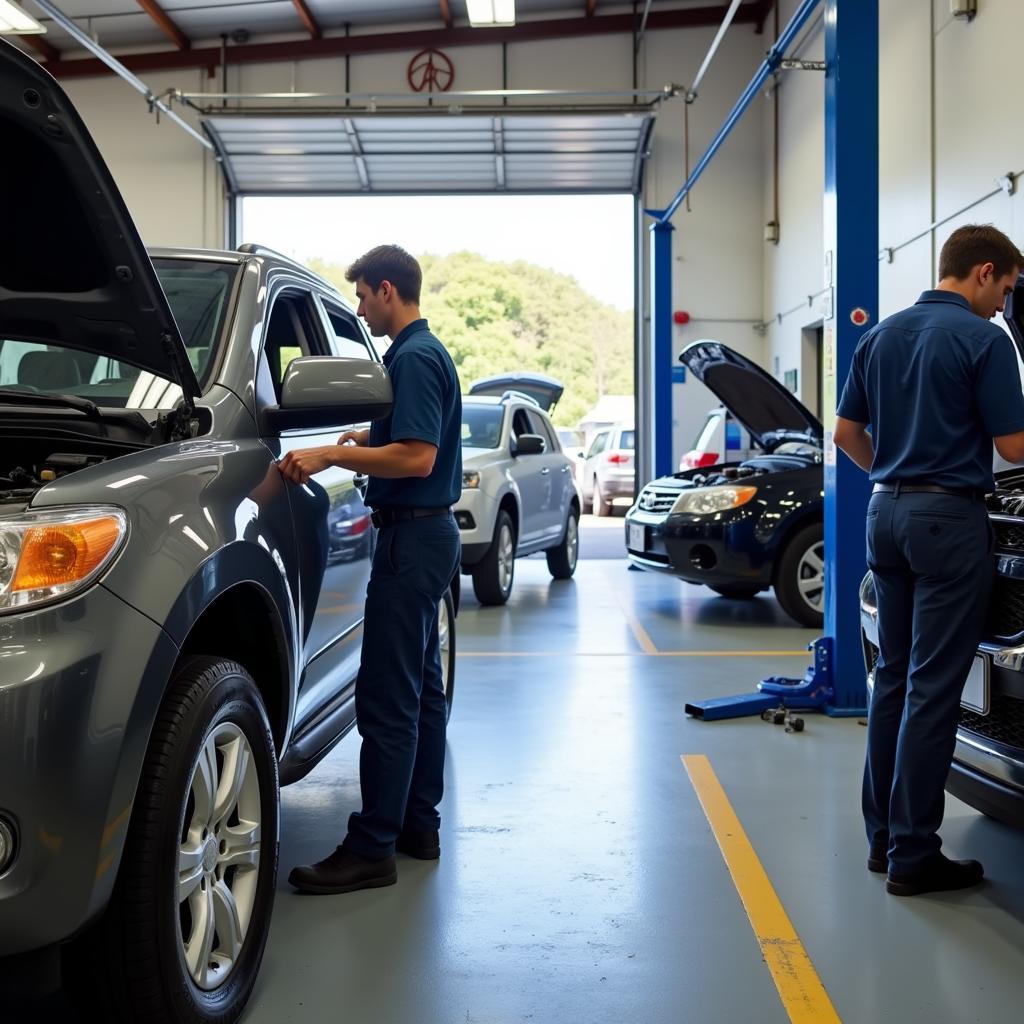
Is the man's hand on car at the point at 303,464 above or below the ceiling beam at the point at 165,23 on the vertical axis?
below

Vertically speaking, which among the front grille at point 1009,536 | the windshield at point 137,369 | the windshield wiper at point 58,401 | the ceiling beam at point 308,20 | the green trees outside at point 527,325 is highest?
the ceiling beam at point 308,20

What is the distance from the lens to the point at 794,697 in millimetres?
5445

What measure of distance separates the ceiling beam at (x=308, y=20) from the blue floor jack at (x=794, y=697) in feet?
41.9

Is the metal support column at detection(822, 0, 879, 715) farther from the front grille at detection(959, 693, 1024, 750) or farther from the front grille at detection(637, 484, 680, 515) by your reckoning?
the front grille at detection(637, 484, 680, 515)

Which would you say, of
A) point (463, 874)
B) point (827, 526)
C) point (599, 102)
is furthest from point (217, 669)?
point (599, 102)

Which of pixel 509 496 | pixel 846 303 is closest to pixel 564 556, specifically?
pixel 509 496

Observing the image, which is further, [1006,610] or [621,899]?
[621,899]

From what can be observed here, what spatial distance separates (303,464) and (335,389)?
0.24 meters

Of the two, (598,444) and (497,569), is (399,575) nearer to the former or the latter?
(497,569)

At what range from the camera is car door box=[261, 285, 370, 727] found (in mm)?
3070

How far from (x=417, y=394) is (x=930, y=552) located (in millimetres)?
1382

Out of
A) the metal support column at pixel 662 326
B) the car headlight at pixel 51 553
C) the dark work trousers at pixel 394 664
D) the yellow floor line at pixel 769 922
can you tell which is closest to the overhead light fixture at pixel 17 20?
the metal support column at pixel 662 326

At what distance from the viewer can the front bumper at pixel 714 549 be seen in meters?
7.80

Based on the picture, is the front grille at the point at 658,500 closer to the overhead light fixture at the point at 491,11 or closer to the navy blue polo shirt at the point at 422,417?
the overhead light fixture at the point at 491,11
